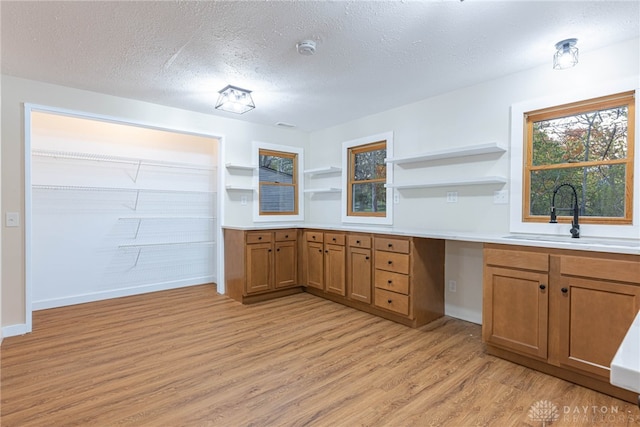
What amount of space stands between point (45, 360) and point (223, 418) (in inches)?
69.0

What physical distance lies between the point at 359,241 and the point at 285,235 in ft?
3.68

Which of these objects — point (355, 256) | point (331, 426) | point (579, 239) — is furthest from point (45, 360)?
point (579, 239)

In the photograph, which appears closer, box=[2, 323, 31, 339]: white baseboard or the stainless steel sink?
the stainless steel sink

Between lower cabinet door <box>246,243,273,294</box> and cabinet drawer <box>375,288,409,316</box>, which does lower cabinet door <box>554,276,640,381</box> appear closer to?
cabinet drawer <box>375,288,409,316</box>

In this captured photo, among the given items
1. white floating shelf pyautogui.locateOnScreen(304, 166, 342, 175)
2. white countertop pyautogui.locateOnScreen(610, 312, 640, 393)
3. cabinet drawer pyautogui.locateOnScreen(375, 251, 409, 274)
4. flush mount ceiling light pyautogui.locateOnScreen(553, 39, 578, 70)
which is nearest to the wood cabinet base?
cabinet drawer pyautogui.locateOnScreen(375, 251, 409, 274)

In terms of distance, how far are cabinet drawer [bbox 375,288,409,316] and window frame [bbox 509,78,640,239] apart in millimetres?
1215

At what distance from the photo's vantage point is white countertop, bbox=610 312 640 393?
0.56 metres

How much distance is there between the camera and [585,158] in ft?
8.71

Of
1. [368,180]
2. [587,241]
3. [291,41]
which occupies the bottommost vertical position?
[587,241]

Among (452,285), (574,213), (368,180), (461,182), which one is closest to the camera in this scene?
(574,213)

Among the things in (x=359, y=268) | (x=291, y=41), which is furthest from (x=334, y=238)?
(x=291, y=41)

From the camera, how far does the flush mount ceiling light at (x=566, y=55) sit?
7.75 ft

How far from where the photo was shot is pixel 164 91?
11.3 ft

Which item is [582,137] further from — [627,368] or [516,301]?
[627,368]
